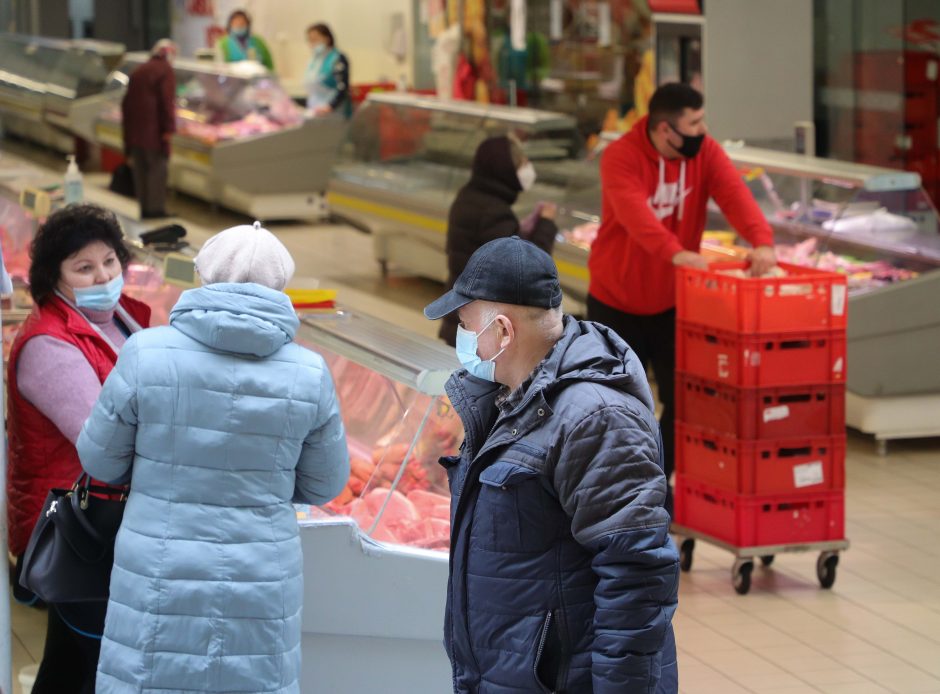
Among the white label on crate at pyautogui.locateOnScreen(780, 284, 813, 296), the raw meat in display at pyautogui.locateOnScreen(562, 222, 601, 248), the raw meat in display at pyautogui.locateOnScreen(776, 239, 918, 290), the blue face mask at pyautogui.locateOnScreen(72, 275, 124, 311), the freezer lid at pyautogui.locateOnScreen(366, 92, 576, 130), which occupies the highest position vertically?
the freezer lid at pyautogui.locateOnScreen(366, 92, 576, 130)

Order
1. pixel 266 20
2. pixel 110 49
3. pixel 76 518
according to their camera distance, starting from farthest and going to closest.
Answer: pixel 266 20
pixel 110 49
pixel 76 518

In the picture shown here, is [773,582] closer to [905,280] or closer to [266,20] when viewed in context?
[905,280]

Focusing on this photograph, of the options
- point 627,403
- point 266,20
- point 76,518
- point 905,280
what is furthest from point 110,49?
point 627,403

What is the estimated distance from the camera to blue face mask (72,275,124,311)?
4.02 meters

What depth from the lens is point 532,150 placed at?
33.4 feet

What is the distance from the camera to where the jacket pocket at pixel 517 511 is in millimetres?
2578

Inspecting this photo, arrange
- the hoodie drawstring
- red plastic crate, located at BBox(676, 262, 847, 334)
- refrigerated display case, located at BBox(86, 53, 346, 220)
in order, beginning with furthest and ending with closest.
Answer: refrigerated display case, located at BBox(86, 53, 346, 220) → the hoodie drawstring → red plastic crate, located at BBox(676, 262, 847, 334)

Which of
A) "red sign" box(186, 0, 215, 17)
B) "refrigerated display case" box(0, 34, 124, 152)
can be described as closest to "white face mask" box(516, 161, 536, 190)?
"refrigerated display case" box(0, 34, 124, 152)

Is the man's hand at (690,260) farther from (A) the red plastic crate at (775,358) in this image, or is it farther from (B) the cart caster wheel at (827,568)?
(B) the cart caster wheel at (827,568)

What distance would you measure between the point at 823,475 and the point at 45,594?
10.2 ft

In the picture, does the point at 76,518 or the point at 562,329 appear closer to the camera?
the point at 562,329

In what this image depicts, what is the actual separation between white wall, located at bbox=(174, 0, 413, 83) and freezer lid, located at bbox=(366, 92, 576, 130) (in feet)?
22.7

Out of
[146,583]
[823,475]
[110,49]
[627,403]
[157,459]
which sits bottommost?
[823,475]

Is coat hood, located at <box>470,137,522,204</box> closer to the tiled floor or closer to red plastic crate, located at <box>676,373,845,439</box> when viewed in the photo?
red plastic crate, located at <box>676,373,845,439</box>
